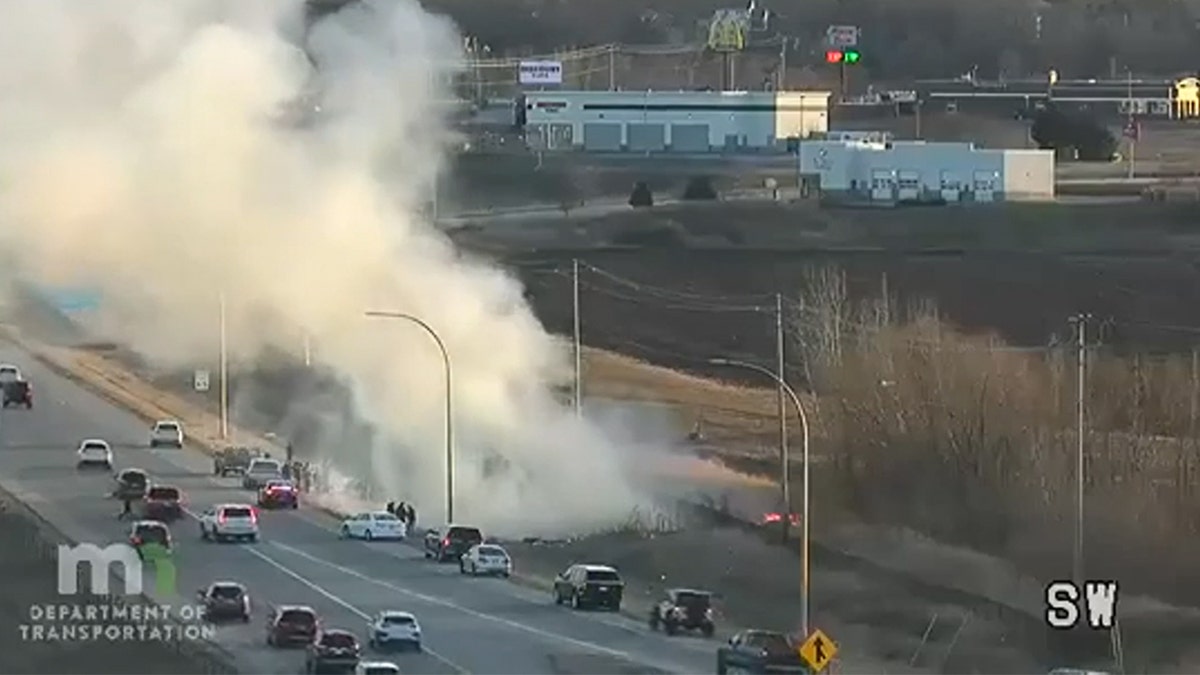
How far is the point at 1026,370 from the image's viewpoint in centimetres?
6353

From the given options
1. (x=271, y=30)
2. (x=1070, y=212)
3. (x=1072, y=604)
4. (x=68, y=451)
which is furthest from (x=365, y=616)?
(x=1070, y=212)

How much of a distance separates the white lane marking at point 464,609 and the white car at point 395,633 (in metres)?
2.70

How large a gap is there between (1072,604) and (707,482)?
77.9 feet

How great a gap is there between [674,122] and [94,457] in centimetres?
9242

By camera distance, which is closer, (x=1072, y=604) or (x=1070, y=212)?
(x=1072, y=604)

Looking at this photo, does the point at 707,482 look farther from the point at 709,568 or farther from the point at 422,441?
the point at 709,568

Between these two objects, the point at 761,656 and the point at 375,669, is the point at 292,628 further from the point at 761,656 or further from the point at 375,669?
the point at 761,656

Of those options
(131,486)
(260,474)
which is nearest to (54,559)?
(131,486)

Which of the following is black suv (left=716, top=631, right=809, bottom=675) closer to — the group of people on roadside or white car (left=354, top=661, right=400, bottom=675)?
white car (left=354, top=661, right=400, bottom=675)

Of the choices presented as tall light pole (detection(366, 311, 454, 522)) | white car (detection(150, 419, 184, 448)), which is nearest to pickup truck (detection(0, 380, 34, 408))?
white car (detection(150, 419, 184, 448))

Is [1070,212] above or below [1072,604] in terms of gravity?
above

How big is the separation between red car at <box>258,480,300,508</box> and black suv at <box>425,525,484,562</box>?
7656 millimetres

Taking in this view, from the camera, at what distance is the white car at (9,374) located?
88.8 meters

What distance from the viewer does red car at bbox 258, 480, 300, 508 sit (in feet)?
204
